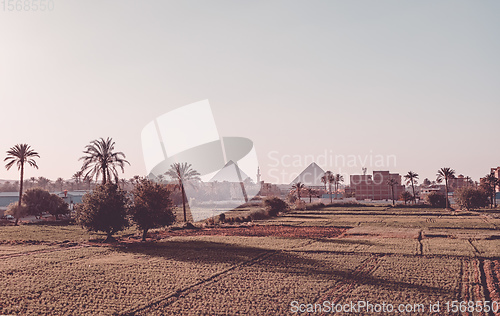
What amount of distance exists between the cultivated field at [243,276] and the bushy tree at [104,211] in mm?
2076

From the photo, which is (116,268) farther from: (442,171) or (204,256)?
(442,171)

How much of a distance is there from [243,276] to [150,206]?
22723mm

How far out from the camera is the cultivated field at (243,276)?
1955 cm

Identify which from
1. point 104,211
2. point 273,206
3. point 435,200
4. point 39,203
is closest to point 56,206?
point 39,203

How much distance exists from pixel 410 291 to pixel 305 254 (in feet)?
44.9

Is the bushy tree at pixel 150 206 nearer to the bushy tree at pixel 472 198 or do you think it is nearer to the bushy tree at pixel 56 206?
the bushy tree at pixel 56 206

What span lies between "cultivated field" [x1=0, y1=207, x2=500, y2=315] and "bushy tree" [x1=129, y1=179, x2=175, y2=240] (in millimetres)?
3245

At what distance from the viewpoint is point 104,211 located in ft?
142

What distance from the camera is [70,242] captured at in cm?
4359

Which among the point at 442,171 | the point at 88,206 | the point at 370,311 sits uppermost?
the point at 442,171

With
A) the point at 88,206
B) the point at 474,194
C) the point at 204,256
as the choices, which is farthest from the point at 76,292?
the point at 474,194

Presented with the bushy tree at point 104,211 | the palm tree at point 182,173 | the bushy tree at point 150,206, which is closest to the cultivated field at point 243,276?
the bushy tree at point 104,211

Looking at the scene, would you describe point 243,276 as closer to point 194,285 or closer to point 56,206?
point 194,285

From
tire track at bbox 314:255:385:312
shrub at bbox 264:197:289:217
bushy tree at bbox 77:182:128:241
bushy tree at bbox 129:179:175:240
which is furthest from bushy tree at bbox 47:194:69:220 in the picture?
tire track at bbox 314:255:385:312
